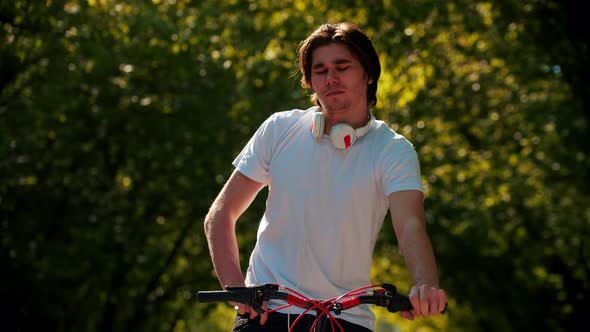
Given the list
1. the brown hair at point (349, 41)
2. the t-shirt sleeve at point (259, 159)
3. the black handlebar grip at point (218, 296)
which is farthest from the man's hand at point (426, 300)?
the brown hair at point (349, 41)

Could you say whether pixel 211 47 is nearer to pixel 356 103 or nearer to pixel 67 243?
pixel 67 243

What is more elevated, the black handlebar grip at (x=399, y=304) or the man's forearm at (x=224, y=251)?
the man's forearm at (x=224, y=251)

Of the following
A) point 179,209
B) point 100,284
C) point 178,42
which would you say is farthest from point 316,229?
point 100,284

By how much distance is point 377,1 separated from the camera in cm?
1488

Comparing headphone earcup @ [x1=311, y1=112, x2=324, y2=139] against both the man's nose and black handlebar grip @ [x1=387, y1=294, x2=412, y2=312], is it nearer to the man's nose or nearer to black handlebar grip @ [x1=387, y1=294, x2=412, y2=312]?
the man's nose

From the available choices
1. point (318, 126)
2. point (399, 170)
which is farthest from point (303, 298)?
point (318, 126)

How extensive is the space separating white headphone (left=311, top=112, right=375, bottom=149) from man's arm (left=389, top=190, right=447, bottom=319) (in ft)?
0.91

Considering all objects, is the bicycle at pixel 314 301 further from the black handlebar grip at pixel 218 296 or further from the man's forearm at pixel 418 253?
the man's forearm at pixel 418 253

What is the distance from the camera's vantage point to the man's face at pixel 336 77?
4152 millimetres

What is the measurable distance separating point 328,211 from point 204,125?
11.2 metres

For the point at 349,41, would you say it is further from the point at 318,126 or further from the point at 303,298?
the point at 303,298

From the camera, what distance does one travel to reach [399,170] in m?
3.99

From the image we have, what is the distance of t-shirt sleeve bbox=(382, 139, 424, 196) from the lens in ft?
13.0

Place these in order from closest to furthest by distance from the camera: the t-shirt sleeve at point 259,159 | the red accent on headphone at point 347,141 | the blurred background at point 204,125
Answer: the red accent on headphone at point 347,141 < the t-shirt sleeve at point 259,159 < the blurred background at point 204,125
